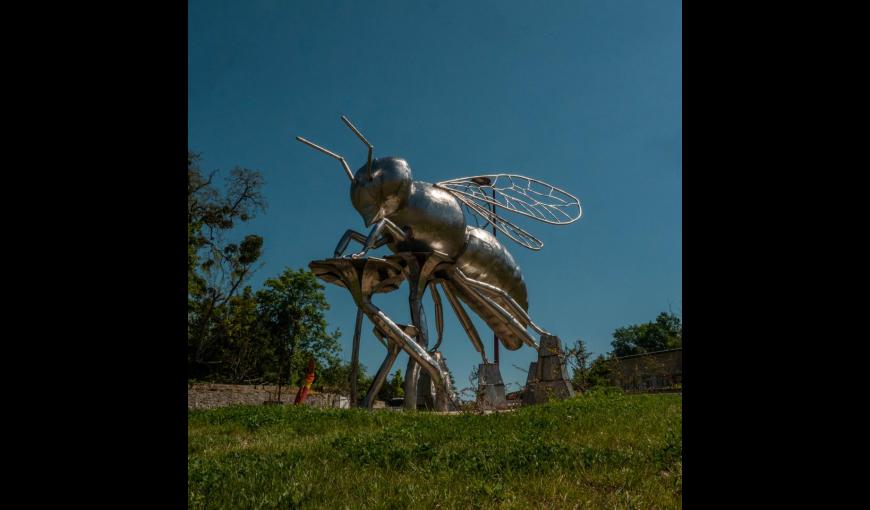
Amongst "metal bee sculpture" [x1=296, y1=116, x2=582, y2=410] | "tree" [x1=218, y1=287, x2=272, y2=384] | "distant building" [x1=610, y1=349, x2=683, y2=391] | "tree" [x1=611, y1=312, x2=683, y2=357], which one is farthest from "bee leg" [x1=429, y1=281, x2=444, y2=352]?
"tree" [x1=611, y1=312, x2=683, y2=357]

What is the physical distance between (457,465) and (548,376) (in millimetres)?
9589

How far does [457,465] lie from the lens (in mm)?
5293

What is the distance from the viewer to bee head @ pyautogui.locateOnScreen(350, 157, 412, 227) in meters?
13.9

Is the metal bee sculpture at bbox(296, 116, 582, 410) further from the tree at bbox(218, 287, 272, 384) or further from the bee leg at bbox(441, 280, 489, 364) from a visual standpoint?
the tree at bbox(218, 287, 272, 384)

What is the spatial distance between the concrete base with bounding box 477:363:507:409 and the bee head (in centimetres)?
430

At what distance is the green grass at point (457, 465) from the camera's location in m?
4.19

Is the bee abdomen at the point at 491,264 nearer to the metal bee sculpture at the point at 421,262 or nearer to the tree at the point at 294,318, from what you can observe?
the metal bee sculpture at the point at 421,262

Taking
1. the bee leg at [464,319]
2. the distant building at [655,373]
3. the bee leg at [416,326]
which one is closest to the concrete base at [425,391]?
the bee leg at [416,326]
